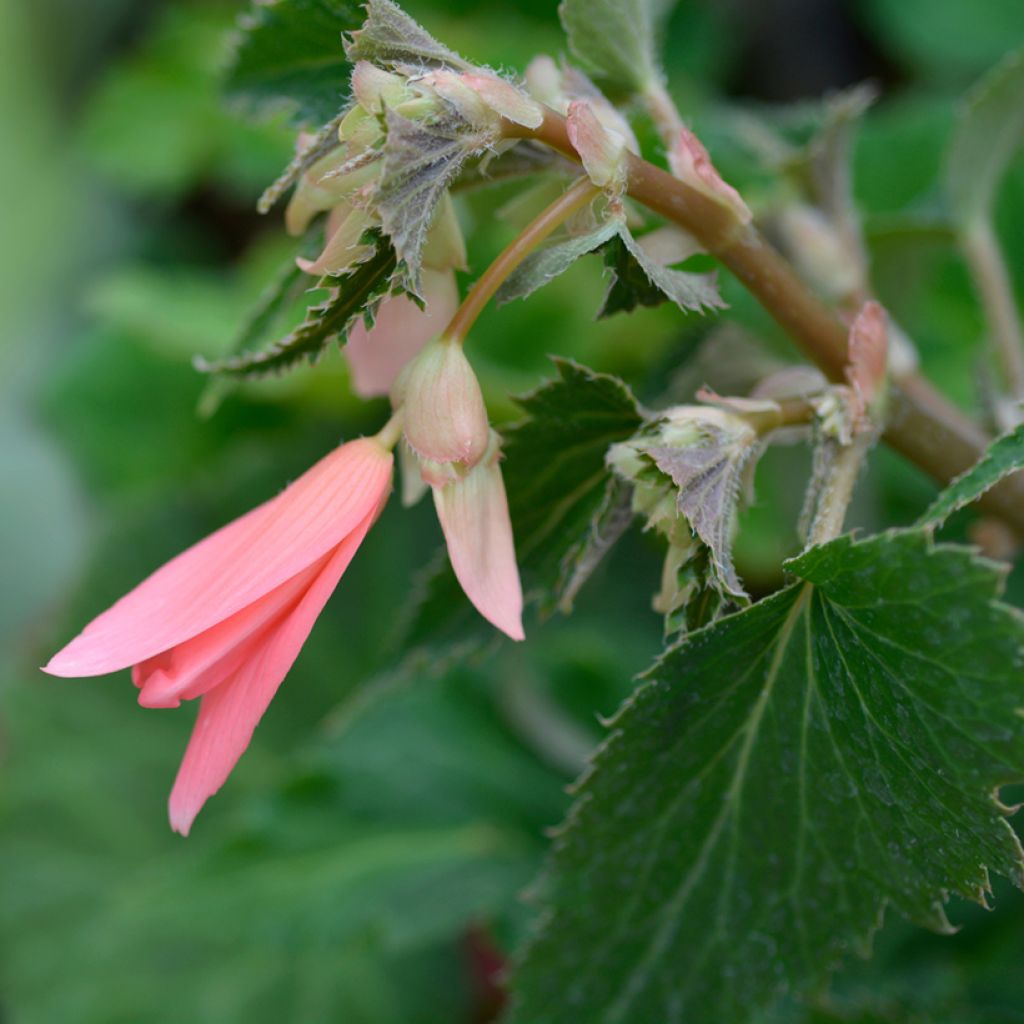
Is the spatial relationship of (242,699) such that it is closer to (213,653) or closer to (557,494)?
(213,653)

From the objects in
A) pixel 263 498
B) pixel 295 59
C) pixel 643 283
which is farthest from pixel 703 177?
pixel 263 498

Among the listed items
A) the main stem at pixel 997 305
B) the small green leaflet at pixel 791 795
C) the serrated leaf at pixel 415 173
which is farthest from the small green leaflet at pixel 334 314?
the main stem at pixel 997 305

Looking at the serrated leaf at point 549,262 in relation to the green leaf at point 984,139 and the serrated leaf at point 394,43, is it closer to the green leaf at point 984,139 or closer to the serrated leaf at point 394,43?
the serrated leaf at point 394,43

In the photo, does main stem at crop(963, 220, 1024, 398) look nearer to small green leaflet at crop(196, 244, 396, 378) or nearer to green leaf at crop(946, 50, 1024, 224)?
green leaf at crop(946, 50, 1024, 224)

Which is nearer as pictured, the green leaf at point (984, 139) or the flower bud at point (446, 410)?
the flower bud at point (446, 410)

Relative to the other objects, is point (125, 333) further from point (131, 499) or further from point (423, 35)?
point (423, 35)

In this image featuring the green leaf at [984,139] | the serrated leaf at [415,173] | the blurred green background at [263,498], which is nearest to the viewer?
the serrated leaf at [415,173]
